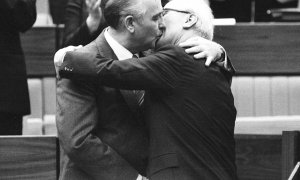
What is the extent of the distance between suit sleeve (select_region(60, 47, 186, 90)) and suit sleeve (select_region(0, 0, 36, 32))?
1137 mm

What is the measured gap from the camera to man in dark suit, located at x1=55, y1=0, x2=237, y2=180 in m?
3.16

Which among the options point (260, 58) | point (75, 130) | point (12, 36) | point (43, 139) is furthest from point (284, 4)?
point (75, 130)

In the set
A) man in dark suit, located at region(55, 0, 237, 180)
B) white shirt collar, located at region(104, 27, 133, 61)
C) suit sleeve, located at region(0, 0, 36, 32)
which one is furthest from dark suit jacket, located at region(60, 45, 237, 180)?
suit sleeve, located at region(0, 0, 36, 32)

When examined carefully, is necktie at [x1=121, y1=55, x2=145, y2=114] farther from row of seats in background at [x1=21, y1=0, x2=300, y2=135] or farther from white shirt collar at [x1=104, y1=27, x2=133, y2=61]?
row of seats in background at [x1=21, y1=0, x2=300, y2=135]

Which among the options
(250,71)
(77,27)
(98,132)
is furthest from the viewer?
(250,71)

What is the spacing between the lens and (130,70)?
315 centimetres

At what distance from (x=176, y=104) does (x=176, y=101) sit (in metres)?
0.01

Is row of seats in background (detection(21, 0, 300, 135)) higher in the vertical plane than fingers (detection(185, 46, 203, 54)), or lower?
lower

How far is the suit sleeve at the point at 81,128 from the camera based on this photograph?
3180 mm

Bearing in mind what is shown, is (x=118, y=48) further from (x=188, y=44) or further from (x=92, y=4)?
(x=92, y=4)

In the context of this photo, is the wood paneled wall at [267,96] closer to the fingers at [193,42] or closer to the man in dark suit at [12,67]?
the man in dark suit at [12,67]

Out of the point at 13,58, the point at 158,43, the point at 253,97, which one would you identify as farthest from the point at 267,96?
the point at 158,43

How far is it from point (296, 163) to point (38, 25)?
271 cm

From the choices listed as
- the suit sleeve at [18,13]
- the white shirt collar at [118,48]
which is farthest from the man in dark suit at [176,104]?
the suit sleeve at [18,13]
